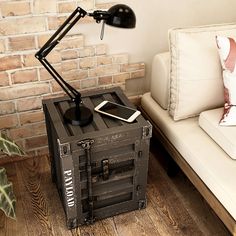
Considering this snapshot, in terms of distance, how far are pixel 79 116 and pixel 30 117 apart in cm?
54

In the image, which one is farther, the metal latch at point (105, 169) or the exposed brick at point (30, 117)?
the exposed brick at point (30, 117)

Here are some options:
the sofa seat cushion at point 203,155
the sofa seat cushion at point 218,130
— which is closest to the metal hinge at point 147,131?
the sofa seat cushion at point 203,155

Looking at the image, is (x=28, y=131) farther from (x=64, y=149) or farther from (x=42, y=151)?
(x=64, y=149)

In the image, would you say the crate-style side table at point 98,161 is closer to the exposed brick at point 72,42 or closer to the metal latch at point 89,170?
the metal latch at point 89,170

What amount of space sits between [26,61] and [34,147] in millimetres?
557

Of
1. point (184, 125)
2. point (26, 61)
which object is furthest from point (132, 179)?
point (26, 61)

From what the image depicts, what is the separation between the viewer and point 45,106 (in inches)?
67.5

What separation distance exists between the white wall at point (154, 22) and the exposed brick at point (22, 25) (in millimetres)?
238

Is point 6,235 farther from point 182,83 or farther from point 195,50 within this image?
point 195,50

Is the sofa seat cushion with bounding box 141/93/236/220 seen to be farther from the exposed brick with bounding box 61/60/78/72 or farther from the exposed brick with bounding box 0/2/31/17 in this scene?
the exposed brick with bounding box 0/2/31/17

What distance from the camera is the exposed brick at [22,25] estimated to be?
1.72 m

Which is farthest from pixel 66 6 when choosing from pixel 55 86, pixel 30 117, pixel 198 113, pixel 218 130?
pixel 218 130

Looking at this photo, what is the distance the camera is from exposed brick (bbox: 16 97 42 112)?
1.96m

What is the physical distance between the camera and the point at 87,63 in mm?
2004
